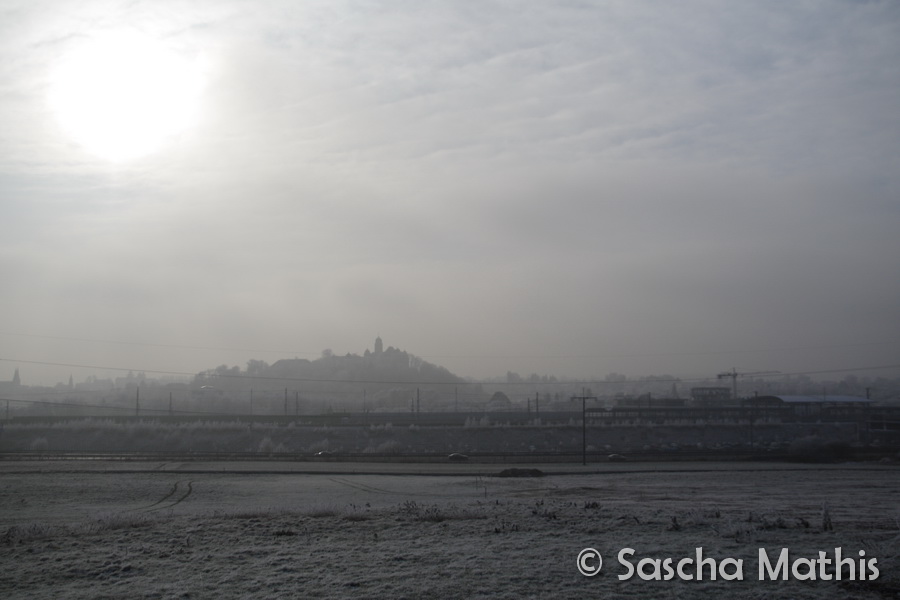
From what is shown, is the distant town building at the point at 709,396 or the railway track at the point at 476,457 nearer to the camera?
the railway track at the point at 476,457

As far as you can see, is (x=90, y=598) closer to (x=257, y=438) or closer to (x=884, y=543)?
(x=884, y=543)

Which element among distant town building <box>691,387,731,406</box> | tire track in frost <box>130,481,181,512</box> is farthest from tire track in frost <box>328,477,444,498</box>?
distant town building <box>691,387,731,406</box>

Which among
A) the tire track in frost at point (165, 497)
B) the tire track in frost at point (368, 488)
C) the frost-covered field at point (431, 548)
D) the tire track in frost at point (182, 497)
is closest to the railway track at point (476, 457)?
the tire track in frost at point (368, 488)

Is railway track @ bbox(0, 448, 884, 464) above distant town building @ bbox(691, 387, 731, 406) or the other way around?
the other way around

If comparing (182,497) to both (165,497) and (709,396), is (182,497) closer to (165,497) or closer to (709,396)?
(165,497)

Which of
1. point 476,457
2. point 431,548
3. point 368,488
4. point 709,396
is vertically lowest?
point 476,457

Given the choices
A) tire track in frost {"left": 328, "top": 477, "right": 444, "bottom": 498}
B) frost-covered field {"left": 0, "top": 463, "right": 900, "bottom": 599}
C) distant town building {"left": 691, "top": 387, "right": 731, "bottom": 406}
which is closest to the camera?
frost-covered field {"left": 0, "top": 463, "right": 900, "bottom": 599}

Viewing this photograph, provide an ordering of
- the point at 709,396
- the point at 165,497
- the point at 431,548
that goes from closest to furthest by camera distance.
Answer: the point at 431,548 → the point at 165,497 → the point at 709,396

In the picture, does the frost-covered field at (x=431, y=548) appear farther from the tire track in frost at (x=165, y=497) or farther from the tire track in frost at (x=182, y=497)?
the tire track in frost at (x=182, y=497)

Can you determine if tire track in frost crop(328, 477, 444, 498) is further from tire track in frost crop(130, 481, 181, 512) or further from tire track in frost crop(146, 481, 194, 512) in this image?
tire track in frost crop(130, 481, 181, 512)

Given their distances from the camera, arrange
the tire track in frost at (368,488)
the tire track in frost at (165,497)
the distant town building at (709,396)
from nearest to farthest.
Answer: the tire track in frost at (165,497) → the tire track in frost at (368,488) → the distant town building at (709,396)

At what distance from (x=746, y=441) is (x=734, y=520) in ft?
197

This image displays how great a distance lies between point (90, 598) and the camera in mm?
10469

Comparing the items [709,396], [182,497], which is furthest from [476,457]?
[709,396]
